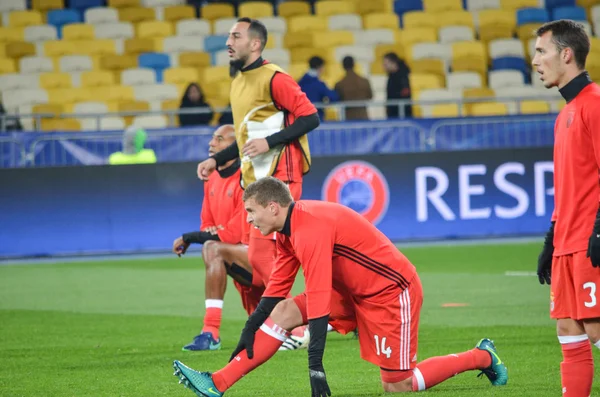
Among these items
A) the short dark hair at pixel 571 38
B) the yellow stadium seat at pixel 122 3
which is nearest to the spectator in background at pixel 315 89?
the yellow stadium seat at pixel 122 3

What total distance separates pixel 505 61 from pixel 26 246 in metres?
11.7

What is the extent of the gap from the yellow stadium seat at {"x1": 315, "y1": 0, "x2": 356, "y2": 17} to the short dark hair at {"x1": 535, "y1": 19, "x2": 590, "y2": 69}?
2002 cm

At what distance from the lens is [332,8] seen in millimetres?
25375

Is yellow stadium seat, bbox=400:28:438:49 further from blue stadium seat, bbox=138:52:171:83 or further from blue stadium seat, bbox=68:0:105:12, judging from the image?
blue stadium seat, bbox=68:0:105:12

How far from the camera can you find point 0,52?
23438mm

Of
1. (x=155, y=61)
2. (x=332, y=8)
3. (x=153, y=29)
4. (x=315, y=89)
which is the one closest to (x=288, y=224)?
(x=315, y=89)

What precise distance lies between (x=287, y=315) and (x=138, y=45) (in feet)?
59.6

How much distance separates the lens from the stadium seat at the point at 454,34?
24922 mm

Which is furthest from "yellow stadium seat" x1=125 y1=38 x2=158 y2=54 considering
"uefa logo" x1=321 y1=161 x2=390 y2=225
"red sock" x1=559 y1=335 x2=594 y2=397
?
"red sock" x1=559 y1=335 x2=594 y2=397

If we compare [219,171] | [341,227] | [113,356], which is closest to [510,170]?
[219,171]

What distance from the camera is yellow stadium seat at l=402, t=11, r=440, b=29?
2516cm

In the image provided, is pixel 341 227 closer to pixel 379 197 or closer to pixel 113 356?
pixel 113 356

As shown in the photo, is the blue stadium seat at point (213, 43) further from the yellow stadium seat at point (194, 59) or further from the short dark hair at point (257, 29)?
the short dark hair at point (257, 29)

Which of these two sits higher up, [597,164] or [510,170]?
[597,164]
